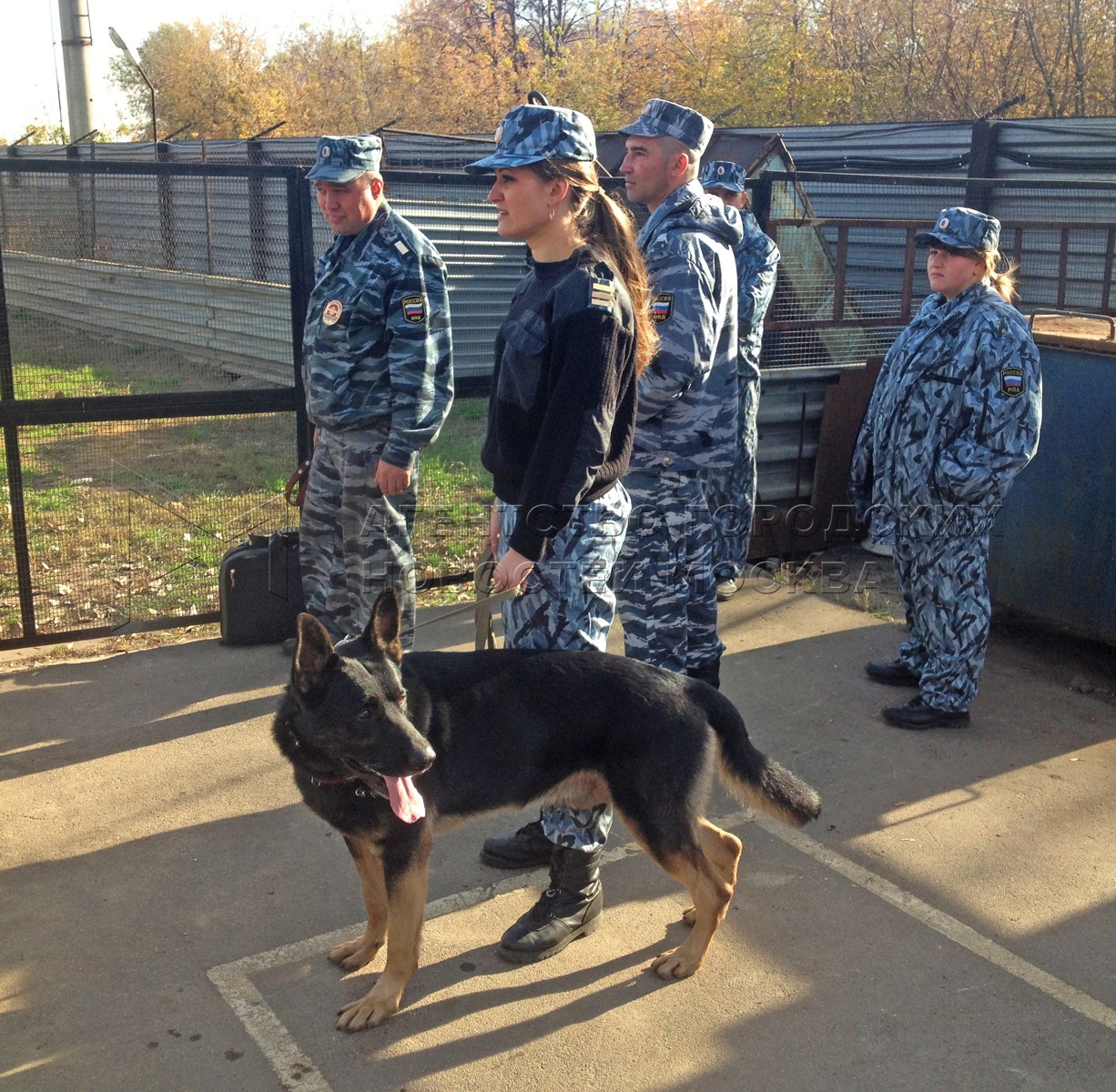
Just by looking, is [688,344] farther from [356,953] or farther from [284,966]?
[284,966]

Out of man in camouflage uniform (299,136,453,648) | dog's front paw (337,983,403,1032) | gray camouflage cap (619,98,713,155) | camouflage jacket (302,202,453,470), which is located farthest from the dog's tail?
gray camouflage cap (619,98,713,155)

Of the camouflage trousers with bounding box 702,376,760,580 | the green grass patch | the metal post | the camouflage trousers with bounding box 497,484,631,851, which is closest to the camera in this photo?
the camouflage trousers with bounding box 497,484,631,851

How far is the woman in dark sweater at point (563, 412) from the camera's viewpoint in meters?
2.83

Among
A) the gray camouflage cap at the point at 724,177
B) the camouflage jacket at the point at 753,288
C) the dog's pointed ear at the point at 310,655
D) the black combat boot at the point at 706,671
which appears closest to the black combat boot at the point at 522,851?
the black combat boot at the point at 706,671

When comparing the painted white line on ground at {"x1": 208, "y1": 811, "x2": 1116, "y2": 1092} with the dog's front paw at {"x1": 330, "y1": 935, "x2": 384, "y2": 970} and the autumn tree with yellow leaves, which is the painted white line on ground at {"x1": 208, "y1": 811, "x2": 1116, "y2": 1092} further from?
the autumn tree with yellow leaves

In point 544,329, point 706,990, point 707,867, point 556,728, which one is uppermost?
point 544,329

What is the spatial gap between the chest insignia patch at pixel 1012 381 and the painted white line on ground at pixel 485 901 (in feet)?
6.40

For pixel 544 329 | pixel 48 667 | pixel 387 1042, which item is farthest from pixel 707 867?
pixel 48 667

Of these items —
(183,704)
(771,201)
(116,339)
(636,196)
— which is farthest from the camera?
(771,201)

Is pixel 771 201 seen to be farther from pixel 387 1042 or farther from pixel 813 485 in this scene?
pixel 387 1042

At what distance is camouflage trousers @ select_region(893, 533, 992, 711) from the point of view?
481 cm

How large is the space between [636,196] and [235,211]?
8.38ft

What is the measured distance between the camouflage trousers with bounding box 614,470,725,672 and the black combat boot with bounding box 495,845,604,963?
36.3 inches

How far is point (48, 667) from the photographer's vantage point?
5.20m
